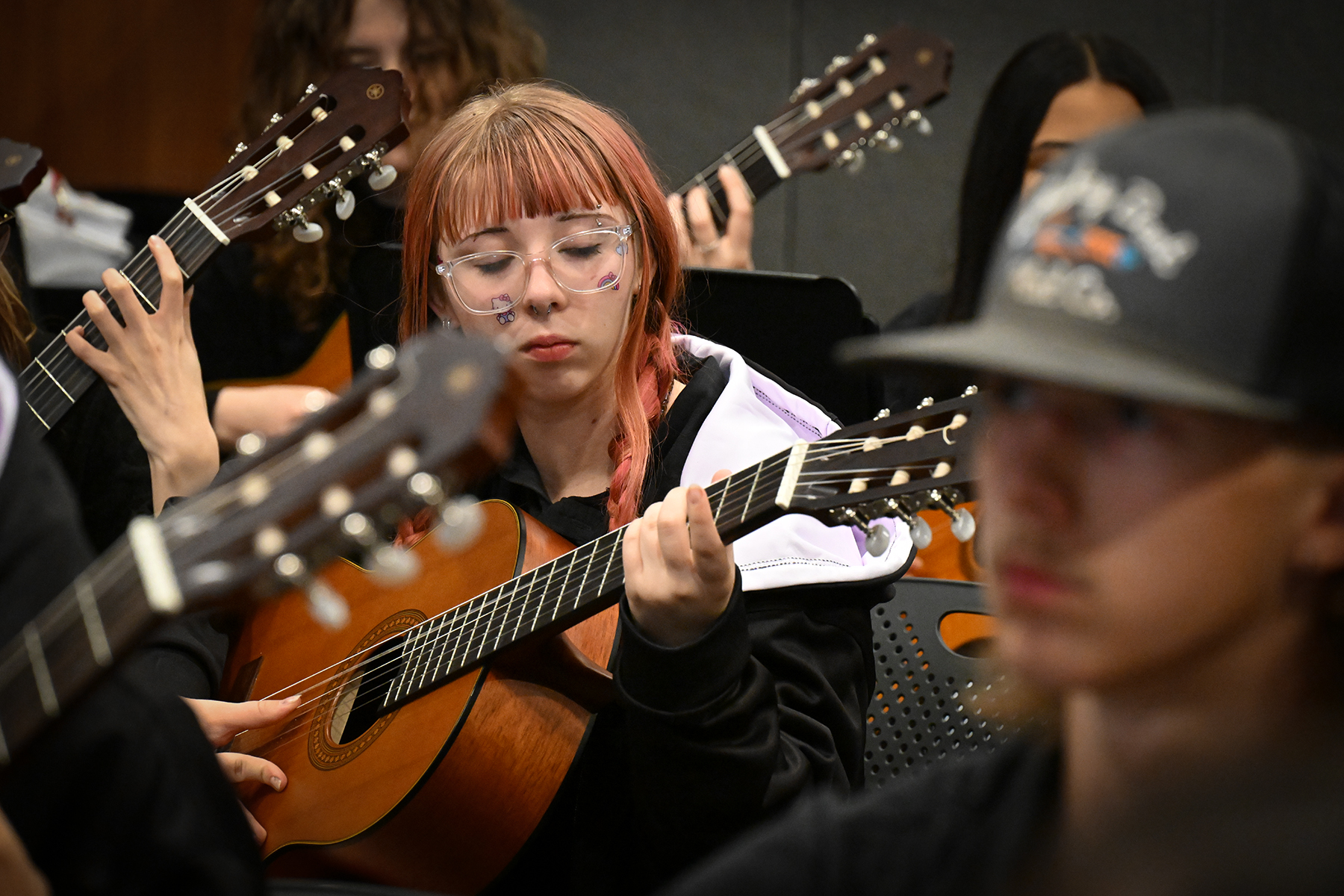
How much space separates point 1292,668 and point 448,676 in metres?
0.94

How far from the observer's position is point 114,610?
791 millimetres

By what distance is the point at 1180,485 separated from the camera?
0.61m

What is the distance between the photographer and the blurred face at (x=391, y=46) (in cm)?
240

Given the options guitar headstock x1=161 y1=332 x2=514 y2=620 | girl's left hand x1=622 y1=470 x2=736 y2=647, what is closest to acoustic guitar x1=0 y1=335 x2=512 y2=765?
guitar headstock x1=161 y1=332 x2=514 y2=620

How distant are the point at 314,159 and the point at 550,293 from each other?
538 mm

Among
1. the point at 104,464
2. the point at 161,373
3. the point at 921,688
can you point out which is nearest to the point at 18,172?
the point at 161,373

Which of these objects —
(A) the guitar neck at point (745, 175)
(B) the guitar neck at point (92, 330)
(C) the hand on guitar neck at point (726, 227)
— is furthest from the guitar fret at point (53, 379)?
(A) the guitar neck at point (745, 175)

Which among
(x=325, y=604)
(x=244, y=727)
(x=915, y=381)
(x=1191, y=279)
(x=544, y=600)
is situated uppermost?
(x=1191, y=279)

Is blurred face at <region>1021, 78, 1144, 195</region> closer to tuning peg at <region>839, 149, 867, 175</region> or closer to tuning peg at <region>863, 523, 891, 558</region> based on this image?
tuning peg at <region>839, 149, 867, 175</region>

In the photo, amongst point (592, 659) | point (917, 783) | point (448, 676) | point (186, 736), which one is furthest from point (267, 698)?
point (917, 783)

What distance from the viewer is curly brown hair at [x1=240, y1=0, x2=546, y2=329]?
94.7 inches

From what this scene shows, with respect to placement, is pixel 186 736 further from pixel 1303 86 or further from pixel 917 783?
pixel 1303 86

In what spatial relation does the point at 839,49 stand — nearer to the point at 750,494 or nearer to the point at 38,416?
the point at 38,416

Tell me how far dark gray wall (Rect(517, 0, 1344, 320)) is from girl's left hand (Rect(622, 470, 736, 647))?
235cm
